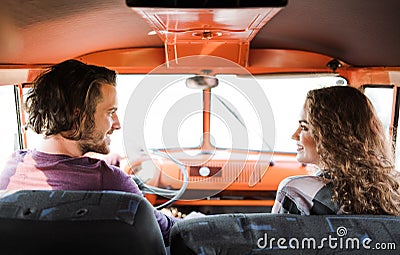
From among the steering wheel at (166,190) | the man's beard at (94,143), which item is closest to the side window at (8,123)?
the steering wheel at (166,190)

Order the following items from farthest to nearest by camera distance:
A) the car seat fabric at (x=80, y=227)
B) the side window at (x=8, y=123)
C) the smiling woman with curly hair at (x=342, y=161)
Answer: the side window at (x=8, y=123)
the smiling woman with curly hair at (x=342, y=161)
the car seat fabric at (x=80, y=227)

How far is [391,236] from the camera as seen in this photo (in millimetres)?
1137

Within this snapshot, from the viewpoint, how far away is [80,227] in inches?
42.3

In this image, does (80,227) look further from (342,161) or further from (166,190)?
(166,190)

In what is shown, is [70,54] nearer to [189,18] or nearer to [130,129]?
[130,129]

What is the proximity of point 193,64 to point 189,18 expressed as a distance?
46.5 inches

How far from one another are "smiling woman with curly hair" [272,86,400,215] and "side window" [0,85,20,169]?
174 cm

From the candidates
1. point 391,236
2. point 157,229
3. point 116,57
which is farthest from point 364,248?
point 116,57

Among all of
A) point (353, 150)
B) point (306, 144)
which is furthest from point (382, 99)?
point (353, 150)

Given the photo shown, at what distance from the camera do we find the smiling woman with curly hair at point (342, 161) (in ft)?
4.39

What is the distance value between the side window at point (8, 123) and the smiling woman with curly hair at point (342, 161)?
1.74m

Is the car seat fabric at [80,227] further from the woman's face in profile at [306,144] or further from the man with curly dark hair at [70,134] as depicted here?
the woman's face in profile at [306,144]

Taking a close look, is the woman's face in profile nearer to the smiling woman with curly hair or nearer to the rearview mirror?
the smiling woman with curly hair

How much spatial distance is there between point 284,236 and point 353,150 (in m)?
0.51
